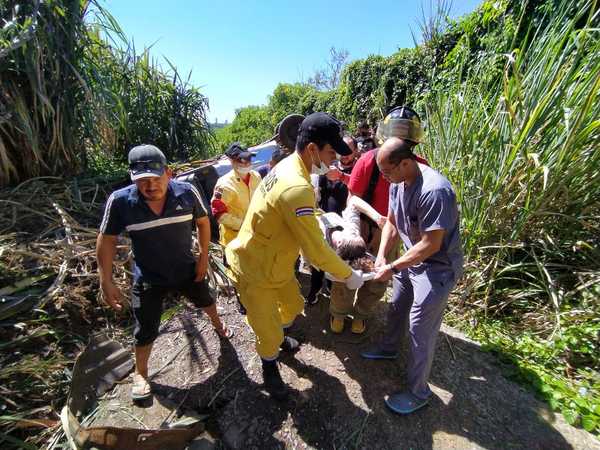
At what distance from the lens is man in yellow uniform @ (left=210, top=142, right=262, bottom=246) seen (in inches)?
105

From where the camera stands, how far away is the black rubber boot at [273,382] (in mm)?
1934

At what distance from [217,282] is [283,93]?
18.8m

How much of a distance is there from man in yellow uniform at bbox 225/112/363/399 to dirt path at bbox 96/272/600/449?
24 cm

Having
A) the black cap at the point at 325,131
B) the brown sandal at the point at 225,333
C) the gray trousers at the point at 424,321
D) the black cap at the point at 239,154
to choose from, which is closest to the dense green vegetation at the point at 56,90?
the black cap at the point at 239,154

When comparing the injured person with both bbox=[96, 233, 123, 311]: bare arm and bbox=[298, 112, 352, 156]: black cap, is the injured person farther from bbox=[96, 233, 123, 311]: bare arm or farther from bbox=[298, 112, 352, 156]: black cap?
bbox=[96, 233, 123, 311]: bare arm

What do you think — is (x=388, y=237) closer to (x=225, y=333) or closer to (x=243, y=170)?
(x=243, y=170)

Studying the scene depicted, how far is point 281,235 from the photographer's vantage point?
1703mm

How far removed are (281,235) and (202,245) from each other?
0.80 metres

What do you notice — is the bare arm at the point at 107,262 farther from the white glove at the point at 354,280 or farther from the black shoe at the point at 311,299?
the black shoe at the point at 311,299

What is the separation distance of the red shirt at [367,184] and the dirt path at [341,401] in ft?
3.81

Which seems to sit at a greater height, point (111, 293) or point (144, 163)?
point (144, 163)

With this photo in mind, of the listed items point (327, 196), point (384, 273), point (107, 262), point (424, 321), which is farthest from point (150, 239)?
point (424, 321)

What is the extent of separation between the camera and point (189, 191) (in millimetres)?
2059

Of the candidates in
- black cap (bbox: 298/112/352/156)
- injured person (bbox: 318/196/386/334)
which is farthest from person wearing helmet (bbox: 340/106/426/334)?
black cap (bbox: 298/112/352/156)
